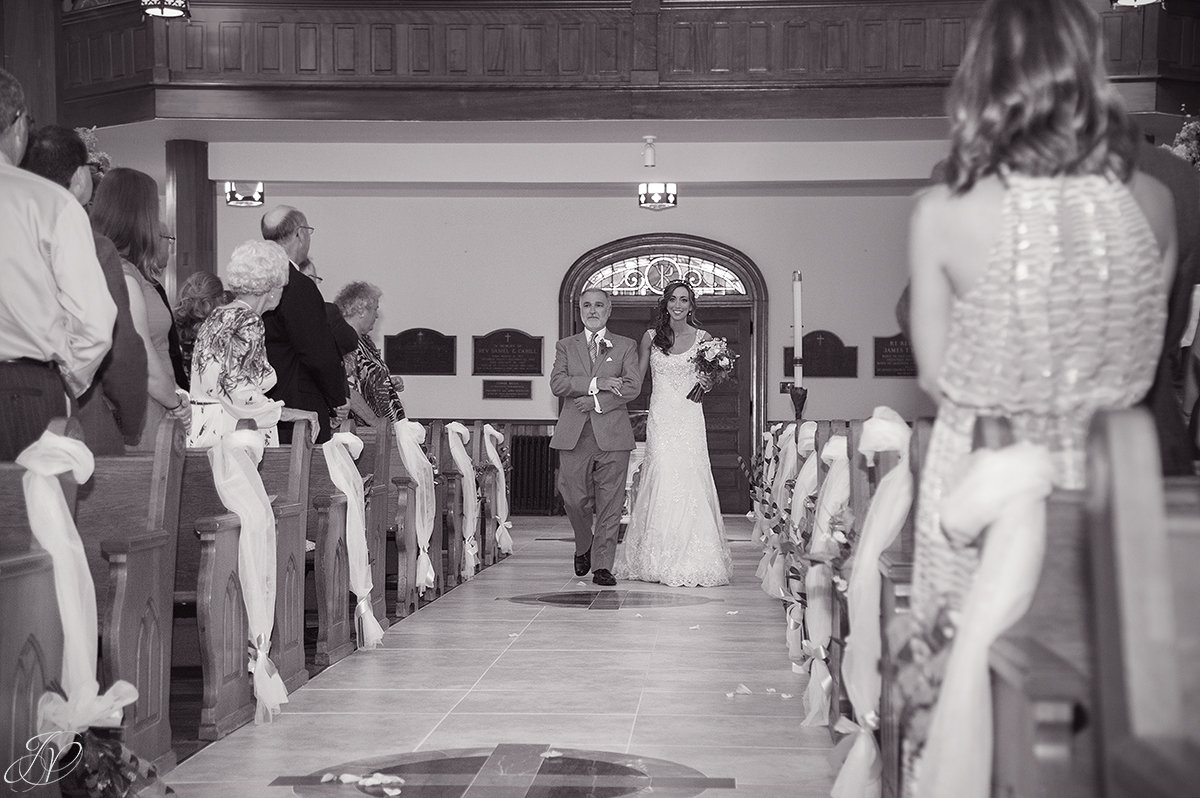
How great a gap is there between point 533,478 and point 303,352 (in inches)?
380

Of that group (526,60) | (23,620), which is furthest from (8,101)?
(526,60)

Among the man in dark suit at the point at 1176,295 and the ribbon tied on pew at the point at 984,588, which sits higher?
the man in dark suit at the point at 1176,295

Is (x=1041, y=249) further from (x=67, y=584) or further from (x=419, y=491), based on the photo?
(x=419, y=491)

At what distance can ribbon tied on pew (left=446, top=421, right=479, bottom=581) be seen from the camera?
917 cm

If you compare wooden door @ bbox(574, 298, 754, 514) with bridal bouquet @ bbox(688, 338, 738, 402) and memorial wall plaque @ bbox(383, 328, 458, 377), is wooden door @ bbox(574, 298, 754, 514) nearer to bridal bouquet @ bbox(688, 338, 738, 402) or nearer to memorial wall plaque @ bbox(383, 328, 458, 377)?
memorial wall plaque @ bbox(383, 328, 458, 377)

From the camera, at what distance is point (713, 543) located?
8.88m

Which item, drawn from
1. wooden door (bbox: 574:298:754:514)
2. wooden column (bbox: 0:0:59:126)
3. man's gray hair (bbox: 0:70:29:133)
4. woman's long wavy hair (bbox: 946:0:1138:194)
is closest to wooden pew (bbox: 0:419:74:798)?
man's gray hair (bbox: 0:70:29:133)

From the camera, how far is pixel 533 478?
622 inches

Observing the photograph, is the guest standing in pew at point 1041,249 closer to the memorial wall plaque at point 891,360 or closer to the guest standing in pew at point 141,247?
the guest standing in pew at point 141,247

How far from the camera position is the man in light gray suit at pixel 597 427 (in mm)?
8727

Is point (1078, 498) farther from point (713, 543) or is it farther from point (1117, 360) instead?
point (713, 543)

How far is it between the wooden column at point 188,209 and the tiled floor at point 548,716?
7.60 metres

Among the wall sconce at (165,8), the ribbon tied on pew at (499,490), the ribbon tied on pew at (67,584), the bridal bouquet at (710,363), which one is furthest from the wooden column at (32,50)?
the ribbon tied on pew at (67,584)

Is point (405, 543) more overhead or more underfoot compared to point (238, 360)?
more underfoot
